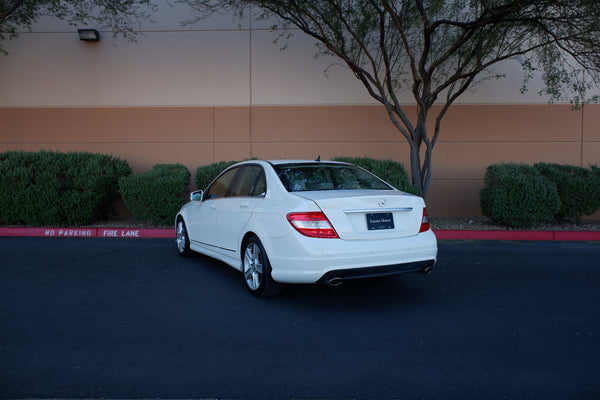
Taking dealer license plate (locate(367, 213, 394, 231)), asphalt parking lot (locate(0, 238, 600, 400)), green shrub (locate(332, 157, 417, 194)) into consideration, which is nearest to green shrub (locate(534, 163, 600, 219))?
green shrub (locate(332, 157, 417, 194))

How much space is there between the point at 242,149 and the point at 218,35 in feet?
10.4

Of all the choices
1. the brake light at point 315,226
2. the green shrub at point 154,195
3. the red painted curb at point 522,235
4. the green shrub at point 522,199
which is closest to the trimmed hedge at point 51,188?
the green shrub at point 154,195

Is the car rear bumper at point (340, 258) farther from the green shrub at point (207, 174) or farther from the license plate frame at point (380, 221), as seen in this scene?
the green shrub at point (207, 174)

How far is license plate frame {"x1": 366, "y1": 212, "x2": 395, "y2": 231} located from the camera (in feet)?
15.0

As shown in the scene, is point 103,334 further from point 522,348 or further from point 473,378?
point 522,348

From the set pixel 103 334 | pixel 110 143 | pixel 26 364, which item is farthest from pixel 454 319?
pixel 110 143

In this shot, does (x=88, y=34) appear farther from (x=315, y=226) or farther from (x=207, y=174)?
(x=315, y=226)

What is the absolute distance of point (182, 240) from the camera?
7.51 meters

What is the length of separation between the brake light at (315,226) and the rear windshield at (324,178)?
621 mm

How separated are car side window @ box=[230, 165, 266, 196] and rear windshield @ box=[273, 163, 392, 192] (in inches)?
9.2

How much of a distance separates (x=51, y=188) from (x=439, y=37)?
9.52m

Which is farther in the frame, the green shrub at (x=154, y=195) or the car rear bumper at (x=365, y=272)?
the green shrub at (x=154, y=195)

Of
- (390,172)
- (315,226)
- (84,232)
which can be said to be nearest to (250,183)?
(315,226)

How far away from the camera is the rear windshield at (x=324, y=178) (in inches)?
205
